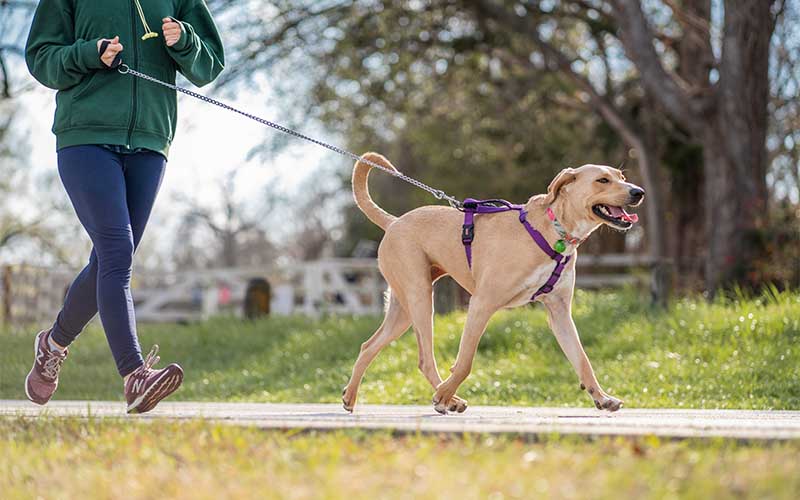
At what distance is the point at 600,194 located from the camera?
5227 millimetres

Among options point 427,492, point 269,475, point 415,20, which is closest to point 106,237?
point 269,475

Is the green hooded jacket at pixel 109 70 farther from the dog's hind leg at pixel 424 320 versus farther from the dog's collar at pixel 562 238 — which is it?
the dog's collar at pixel 562 238

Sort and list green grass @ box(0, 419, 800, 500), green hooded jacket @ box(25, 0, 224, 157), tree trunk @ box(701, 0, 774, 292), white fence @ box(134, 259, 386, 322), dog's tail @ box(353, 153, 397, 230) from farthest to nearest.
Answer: white fence @ box(134, 259, 386, 322), tree trunk @ box(701, 0, 774, 292), dog's tail @ box(353, 153, 397, 230), green hooded jacket @ box(25, 0, 224, 157), green grass @ box(0, 419, 800, 500)

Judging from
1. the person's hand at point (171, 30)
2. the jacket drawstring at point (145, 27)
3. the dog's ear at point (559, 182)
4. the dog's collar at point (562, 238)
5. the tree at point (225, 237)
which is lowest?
the tree at point (225, 237)

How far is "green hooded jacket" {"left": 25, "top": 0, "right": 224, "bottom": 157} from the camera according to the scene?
4.95 meters

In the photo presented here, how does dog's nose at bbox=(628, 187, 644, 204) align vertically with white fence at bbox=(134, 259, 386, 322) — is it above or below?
above

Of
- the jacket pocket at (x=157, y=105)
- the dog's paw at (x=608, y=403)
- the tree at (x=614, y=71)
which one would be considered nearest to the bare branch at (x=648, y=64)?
the tree at (x=614, y=71)

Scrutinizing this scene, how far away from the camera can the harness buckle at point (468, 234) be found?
5461 millimetres

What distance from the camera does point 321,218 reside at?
169ft

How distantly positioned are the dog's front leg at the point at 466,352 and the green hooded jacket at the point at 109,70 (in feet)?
6.09

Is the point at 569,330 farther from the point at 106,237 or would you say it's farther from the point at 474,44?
the point at 474,44

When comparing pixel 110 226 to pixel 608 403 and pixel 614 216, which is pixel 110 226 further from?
pixel 608 403

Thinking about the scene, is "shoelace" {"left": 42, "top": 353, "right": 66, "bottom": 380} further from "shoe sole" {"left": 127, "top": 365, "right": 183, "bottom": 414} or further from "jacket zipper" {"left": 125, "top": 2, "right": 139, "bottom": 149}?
"jacket zipper" {"left": 125, "top": 2, "right": 139, "bottom": 149}

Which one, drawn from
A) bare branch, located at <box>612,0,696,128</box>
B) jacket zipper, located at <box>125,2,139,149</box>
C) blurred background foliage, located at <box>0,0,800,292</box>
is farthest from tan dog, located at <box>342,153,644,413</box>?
bare branch, located at <box>612,0,696,128</box>
